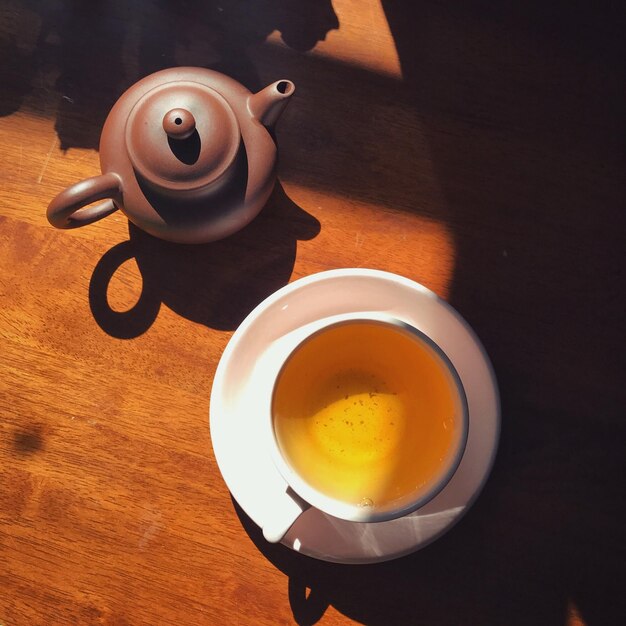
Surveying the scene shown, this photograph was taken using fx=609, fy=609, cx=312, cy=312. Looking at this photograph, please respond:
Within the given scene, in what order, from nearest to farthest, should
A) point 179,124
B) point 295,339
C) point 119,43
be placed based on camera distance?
point 179,124
point 295,339
point 119,43

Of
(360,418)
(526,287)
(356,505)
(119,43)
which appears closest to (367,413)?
(360,418)

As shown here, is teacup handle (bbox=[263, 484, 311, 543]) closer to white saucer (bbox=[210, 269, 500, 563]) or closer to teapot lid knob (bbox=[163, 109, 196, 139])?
white saucer (bbox=[210, 269, 500, 563])

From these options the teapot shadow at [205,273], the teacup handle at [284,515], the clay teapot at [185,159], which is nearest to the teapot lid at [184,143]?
the clay teapot at [185,159]

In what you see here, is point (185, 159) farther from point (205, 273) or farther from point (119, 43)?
point (119, 43)

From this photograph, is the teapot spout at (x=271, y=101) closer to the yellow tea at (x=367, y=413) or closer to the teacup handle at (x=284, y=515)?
the yellow tea at (x=367, y=413)

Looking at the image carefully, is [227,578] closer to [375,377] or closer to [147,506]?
[147,506]
